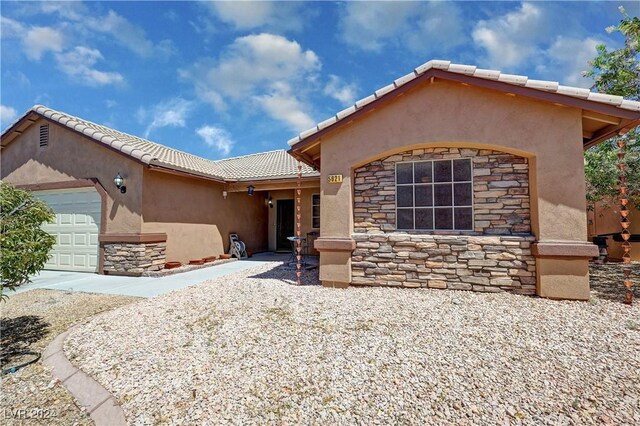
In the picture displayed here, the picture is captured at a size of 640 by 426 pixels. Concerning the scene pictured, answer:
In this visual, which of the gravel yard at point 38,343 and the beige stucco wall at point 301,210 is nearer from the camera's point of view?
the gravel yard at point 38,343

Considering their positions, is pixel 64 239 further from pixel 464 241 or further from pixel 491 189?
pixel 491 189

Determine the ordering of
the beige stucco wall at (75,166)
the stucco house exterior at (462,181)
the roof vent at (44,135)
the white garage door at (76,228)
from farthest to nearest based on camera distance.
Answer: the roof vent at (44,135), the white garage door at (76,228), the beige stucco wall at (75,166), the stucco house exterior at (462,181)

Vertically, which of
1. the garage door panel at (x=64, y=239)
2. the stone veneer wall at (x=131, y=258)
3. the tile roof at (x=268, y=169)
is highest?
the tile roof at (x=268, y=169)

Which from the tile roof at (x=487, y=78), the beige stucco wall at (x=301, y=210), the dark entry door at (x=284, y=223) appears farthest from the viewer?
the dark entry door at (x=284, y=223)

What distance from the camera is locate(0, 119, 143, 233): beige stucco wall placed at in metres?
8.41

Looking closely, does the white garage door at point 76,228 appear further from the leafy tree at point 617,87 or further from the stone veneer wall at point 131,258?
the leafy tree at point 617,87

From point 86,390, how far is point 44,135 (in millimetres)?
10982

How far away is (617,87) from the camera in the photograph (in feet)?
25.9

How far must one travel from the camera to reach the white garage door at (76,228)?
891 cm

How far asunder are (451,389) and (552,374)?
1.20 metres

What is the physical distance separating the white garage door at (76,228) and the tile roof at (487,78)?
771 centimetres

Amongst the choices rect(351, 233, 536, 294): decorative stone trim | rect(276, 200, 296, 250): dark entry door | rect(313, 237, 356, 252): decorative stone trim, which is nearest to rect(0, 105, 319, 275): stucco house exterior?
rect(276, 200, 296, 250): dark entry door

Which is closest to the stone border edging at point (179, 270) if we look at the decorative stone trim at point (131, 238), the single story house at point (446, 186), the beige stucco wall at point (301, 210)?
the single story house at point (446, 186)

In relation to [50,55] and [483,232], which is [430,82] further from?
[50,55]
